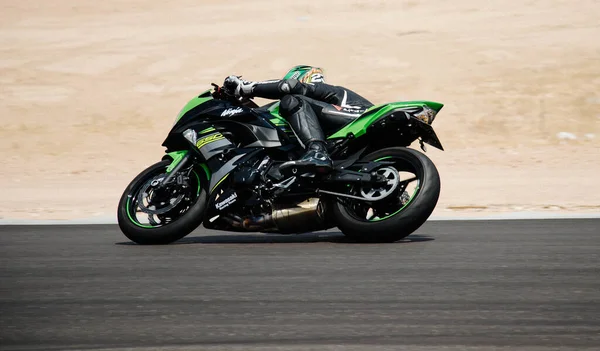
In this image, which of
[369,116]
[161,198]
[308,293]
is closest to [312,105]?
[369,116]

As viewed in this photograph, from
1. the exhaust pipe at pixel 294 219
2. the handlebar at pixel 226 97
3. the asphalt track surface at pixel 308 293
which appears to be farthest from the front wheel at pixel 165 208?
the handlebar at pixel 226 97

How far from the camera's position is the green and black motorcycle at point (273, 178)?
8.47 m

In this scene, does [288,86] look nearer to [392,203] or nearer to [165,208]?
[392,203]

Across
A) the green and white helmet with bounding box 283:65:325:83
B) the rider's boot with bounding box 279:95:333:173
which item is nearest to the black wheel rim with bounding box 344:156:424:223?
the rider's boot with bounding box 279:95:333:173

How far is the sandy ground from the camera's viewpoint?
715 inches

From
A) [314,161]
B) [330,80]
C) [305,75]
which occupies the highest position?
[305,75]

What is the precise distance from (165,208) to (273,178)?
0.90 m

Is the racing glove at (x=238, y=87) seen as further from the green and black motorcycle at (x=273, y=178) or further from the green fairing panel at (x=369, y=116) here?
the green fairing panel at (x=369, y=116)

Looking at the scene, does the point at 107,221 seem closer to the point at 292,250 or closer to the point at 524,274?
the point at 292,250

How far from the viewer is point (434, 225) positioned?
10258 millimetres

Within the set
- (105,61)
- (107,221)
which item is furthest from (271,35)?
(107,221)

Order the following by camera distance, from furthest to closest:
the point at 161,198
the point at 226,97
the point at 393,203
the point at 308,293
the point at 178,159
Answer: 1. the point at 226,97
2. the point at 178,159
3. the point at 161,198
4. the point at 393,203
5. the point at 308,293

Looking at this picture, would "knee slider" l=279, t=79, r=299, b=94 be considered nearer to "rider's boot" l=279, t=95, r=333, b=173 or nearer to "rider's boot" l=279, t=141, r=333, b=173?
"rider's boot" l=279, t=95, r=333, b=173

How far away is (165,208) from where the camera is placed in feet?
29.2
